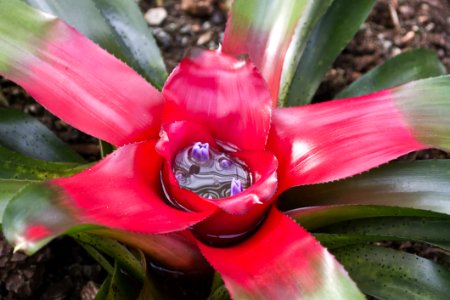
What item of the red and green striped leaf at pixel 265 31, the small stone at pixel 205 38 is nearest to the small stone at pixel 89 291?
the red and green striped leaf at pixel 265 31

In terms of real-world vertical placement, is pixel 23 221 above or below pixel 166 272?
above

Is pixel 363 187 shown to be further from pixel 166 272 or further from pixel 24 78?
pixel 24 78

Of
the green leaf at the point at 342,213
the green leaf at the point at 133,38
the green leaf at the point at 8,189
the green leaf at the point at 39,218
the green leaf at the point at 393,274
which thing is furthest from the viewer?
the green leaf at the point at 133,38

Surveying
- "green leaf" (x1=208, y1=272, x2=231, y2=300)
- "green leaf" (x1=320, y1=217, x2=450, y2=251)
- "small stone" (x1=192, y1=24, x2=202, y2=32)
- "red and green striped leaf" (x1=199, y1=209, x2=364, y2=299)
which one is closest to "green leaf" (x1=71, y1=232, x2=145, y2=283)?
"green leaf" (x1=208, y1=272, x2=231, y2=300)

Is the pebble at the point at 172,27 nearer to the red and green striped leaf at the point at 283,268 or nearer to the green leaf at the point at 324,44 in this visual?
the green leaf at the point at 324,44

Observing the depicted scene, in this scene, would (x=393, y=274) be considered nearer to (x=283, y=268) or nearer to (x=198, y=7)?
(x=283, y=268)

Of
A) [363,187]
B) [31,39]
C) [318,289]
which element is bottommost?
→ [363,187]

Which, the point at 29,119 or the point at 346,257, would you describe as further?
the point at 29,119

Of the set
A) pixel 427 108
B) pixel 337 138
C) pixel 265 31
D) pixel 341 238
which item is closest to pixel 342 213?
pixel 341 238

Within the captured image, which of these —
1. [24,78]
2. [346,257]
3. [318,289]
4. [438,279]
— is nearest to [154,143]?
[24,78]
